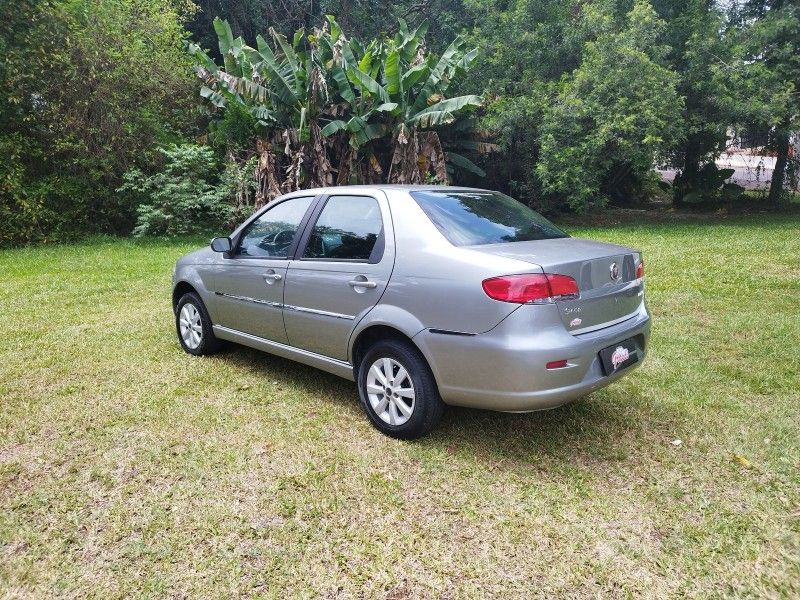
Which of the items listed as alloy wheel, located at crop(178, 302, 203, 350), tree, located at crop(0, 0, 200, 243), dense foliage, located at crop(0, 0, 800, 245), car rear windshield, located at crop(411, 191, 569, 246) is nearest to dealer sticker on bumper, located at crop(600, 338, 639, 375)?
car rear windshield, located at crop(411, 191, 569, 246)

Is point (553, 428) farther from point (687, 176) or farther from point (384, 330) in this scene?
point (687, 176)

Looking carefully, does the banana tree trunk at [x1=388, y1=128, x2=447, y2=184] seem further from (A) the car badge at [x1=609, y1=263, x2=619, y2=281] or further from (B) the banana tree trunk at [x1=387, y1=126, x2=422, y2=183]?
(A) the car badge at [x1=609, y1=263, x2=619, y2=281]

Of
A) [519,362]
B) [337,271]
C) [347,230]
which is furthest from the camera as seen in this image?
[347,230]

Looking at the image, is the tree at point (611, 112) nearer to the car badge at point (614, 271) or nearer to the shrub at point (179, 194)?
the shrub at point (179, 194)

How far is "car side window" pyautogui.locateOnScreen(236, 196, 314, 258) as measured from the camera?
4.28 metres

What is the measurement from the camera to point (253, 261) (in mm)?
4457

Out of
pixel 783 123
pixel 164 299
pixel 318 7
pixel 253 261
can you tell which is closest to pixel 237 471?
pixel 253 261

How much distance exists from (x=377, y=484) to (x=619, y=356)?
1586 millimetres

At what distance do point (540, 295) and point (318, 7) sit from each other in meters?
22.3

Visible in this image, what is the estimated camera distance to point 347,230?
12.7 feet

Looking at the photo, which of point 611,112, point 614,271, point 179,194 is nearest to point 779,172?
point 611,112

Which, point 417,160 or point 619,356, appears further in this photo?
point 417,160

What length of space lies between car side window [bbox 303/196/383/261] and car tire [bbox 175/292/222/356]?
1555 mm

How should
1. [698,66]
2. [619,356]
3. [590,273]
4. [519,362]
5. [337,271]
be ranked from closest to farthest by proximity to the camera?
[519,362] < [590,273] < [619,356] < [337,271] < [698,66]
